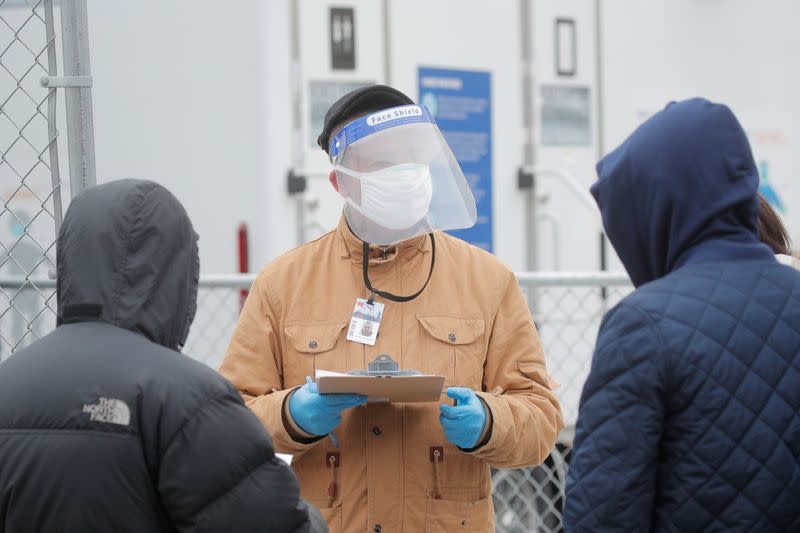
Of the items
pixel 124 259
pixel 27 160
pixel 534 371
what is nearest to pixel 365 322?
pixel 534 371

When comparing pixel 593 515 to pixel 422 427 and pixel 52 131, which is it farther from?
pixel 52 131

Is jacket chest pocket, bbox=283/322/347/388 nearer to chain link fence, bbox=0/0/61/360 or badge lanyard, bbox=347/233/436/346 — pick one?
badge lanyard, bbox=347/233/436/346

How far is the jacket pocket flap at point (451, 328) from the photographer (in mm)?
2334

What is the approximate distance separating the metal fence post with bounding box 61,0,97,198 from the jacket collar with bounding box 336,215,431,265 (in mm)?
645

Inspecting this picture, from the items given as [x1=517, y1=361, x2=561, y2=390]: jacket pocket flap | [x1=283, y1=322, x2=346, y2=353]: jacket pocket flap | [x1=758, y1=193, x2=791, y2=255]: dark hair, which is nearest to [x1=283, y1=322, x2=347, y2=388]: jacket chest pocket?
[x1=283, y1=322, x2=346, y2=353]: jacket pocket flap

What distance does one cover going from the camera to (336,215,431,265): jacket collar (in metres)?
2.41

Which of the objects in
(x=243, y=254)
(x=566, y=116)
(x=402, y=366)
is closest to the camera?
(x=402, y=366)

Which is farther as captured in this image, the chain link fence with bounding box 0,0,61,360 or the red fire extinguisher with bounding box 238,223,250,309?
the red fire extinguisher with bounding box 238,223,250,309

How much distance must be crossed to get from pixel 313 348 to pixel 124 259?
84 centimetres

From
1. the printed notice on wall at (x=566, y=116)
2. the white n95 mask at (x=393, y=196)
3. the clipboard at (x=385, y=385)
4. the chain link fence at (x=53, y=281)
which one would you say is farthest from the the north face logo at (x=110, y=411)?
the printed notice on wall at (x=566, y=116)

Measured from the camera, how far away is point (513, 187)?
503 cm

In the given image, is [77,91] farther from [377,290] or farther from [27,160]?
[27,160]

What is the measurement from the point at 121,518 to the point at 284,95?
322cm

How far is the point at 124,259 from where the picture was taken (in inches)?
61.7
